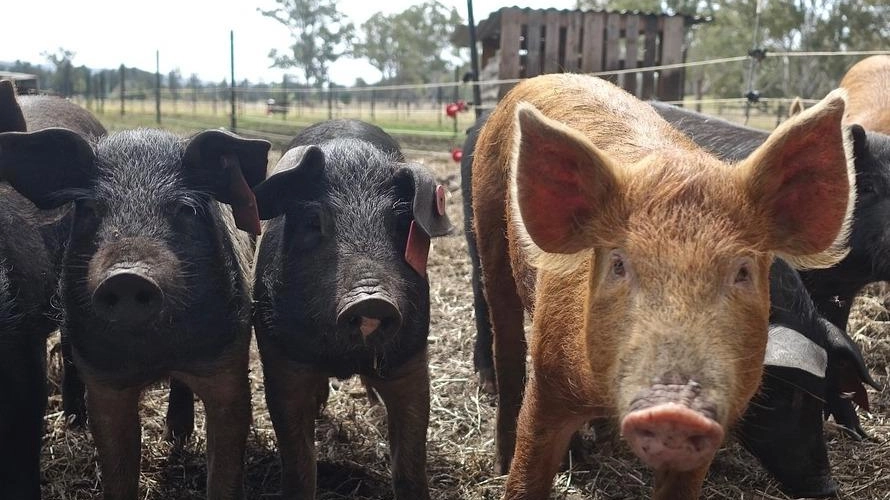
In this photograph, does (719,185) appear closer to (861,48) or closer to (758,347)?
(758,347)

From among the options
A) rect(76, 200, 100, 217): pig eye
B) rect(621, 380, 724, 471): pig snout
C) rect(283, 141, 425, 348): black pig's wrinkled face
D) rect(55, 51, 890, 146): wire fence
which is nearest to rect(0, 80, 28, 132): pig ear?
rect(76, 200, 100, 217): pig eye

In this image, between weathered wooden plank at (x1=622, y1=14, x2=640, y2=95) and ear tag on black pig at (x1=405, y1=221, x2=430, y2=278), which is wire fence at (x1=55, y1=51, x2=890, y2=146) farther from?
ear tag on black pig at (x1=405, y1=221, x2=430, y2=278)

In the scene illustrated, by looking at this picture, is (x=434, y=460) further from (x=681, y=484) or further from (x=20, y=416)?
(x=20, y=416)

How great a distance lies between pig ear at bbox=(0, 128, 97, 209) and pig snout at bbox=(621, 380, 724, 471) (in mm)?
2261

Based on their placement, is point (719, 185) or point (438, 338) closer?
point (719, 185)

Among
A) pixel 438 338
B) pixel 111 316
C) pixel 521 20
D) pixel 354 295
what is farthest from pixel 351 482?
pixel 521 20

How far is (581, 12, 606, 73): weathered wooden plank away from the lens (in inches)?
→ 442

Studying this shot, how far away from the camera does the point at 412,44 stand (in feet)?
217

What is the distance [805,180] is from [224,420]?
2.25 m

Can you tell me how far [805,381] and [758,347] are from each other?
0.97m

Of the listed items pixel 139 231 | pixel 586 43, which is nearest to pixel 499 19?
pixel 586 43

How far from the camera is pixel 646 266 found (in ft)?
6.42

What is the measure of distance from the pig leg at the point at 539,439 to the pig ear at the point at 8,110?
Result: 101 inches

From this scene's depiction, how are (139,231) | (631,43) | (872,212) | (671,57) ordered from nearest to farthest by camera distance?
(139,231) < (872,212) < (631,43) < (671,57)
